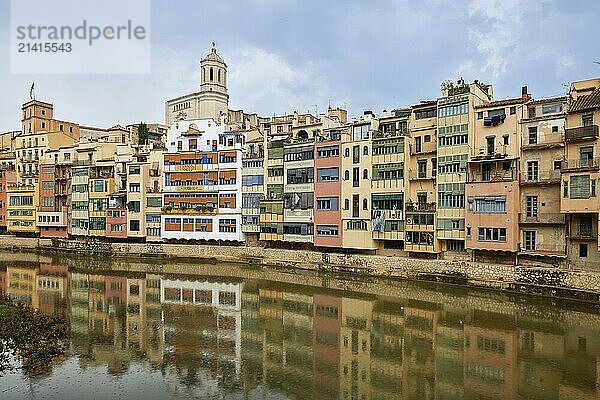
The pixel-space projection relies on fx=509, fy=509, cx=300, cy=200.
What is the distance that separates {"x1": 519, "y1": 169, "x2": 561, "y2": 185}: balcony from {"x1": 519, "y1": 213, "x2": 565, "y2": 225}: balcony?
2.24m

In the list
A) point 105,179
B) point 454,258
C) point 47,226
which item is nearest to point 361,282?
point 454,258

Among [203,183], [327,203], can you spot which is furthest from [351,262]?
[203,183]

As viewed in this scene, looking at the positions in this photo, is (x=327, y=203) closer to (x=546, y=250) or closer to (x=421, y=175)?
(x=421, y=175)

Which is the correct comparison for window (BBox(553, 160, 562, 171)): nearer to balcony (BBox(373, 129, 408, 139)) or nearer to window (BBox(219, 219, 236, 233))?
balcony (BBox(373, 129, 408, 139))

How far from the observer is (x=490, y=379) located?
19922 millimetres

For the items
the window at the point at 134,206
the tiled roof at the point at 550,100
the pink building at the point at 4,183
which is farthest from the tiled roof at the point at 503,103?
the pink building at the point at 4,183

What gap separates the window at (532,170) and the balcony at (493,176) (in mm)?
1010

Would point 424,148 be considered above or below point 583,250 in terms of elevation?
above

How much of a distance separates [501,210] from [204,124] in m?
32.4

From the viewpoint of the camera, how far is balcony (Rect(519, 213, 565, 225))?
34.5 meters

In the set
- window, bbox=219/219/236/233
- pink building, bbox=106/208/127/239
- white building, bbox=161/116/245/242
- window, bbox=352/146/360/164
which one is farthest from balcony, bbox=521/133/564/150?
pink building, bbox=106/208/127/239

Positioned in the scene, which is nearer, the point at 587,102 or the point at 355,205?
the point at 587,102

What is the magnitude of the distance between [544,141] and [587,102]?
3.68m

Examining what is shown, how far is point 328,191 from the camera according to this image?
4688 centimetres
